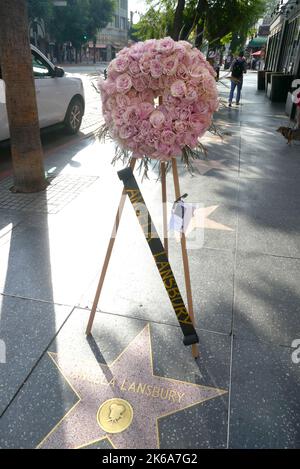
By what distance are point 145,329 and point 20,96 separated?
3.76 metres

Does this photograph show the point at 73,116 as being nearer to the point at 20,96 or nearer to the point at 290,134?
the point at 20,96

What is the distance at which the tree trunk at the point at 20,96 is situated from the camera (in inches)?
175

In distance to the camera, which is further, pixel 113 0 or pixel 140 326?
pixel 113 0

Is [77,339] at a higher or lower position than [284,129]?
lower

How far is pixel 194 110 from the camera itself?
6.51 ft

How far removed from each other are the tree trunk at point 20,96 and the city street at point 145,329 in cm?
37

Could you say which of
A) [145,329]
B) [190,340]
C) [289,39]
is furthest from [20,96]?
[289,39]

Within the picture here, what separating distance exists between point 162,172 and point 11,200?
3.41 meters

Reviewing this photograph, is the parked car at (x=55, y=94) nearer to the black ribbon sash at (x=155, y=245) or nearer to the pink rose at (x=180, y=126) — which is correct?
the black ribbon sash at (x=155, y=245)

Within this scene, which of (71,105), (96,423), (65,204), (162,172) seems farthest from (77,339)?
(71,105)

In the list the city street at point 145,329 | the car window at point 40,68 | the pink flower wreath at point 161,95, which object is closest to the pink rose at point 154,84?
the pink flower wreath at point 161,95

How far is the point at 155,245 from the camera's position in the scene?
2256 mm

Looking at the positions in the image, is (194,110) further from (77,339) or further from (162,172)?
(77,339)
